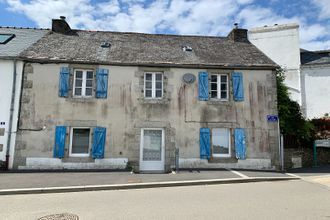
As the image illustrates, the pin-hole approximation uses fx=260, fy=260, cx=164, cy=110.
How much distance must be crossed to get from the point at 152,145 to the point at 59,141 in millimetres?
3792

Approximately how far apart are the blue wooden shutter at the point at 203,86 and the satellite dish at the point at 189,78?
264mm

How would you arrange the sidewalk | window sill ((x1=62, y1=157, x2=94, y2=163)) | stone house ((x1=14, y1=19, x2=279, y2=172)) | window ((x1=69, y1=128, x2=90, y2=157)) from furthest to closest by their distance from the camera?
window ((x1=69, y1=128, x2=90, y2=157)) < stone house ((x1=14, y1=19, x2=279, y2=172)) < window sill ((x1=62, y1=157, x2=94, y2=163)) < the sidewalk

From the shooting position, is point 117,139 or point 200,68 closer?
point 117,139

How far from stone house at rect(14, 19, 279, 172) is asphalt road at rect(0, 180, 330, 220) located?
11.4ft

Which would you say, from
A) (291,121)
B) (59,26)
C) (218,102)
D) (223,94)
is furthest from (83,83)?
(291,121)

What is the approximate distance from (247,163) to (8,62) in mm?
10961

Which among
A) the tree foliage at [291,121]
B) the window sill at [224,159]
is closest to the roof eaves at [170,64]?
the tree foliage at [291,121]

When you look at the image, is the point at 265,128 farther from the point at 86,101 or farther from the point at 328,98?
the point at 328,98

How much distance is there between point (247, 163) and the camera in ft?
36.7

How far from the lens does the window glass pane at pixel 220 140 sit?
11336 millimetres

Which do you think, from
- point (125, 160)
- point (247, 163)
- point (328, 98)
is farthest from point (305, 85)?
point (125, 160)

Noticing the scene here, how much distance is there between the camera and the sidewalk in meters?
7.38

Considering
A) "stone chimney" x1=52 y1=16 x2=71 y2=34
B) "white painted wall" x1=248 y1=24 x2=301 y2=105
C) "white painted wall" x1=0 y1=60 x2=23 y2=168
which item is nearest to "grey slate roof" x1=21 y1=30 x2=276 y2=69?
"stone chimney" x1=52 y1=16 x2=71 y2=34

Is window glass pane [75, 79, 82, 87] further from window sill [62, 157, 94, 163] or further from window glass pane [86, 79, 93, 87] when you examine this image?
window sill [62, 157, 94, 163]
